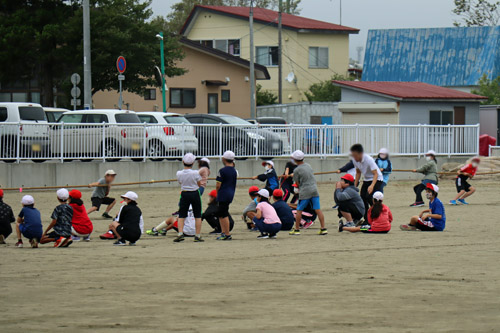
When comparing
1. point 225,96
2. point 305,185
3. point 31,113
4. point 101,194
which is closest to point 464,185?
point 305,185

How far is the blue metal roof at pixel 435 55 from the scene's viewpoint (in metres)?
52.1

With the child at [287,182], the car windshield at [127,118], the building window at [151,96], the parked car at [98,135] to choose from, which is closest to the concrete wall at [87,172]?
the parked car at [98,135]

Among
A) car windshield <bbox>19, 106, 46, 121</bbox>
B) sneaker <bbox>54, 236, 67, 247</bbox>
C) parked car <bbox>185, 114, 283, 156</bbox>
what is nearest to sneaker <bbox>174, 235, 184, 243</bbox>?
sneaker <bbox>54, 236, 67, 247</bbox>

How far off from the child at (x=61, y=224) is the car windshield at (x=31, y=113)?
12854 millimetres

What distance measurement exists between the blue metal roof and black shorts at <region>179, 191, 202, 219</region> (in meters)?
39.6

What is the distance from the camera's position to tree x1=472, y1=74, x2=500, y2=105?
46.7 m

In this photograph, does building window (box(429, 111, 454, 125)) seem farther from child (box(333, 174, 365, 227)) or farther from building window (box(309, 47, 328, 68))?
building window (box(309, 47, 328, 68))

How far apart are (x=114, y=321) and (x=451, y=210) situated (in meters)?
14.6

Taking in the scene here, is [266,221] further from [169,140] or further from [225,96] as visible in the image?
[225,96]

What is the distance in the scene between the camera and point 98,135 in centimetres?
2623

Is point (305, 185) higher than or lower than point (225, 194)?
higher

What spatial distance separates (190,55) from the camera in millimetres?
47438

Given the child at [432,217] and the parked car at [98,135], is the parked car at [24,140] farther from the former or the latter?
the child at [432,217]

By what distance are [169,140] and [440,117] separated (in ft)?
50.2
